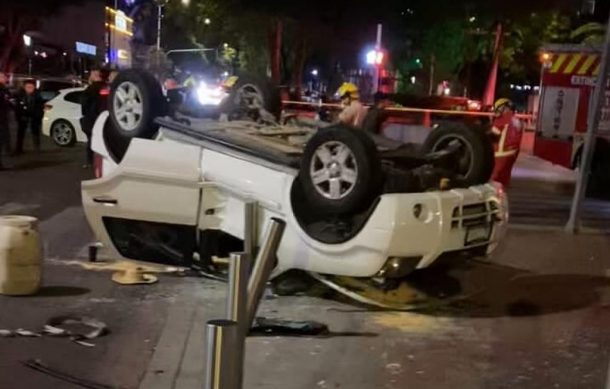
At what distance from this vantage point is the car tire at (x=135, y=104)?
27.2 feet

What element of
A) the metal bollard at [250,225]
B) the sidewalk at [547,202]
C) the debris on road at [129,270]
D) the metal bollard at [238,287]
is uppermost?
the metal bollard at [238,287]

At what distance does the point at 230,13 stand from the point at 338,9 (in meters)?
5.46

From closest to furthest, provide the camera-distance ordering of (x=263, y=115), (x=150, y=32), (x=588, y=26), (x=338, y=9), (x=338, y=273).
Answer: (x=338, y=273) → (x=263, y=115) → (x=338, y=9) → (x=588, y=26) → (x=150, y=32)

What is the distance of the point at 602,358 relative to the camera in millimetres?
6590

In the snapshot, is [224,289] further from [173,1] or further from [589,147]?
A: [173,1]

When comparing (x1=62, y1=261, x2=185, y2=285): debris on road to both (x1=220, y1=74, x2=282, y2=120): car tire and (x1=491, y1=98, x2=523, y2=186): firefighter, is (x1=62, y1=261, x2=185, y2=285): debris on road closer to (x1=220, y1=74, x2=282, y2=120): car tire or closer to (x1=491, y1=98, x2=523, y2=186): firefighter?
(x1=220, y1=74, x2=282, y2=120): car tire

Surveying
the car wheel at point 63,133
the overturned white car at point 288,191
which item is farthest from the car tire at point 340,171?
the car wheel at point 63,133

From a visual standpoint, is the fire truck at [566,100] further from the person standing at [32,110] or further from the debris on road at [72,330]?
the debris on road at [72,330]

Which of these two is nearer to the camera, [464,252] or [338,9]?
[464,252]

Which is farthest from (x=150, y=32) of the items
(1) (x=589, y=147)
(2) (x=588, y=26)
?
(1) (x=589, y=147)

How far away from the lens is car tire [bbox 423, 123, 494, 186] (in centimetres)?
784

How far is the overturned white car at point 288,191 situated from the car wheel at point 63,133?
12.7m

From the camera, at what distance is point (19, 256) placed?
24.2 ft

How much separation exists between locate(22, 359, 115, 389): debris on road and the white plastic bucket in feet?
5.20
